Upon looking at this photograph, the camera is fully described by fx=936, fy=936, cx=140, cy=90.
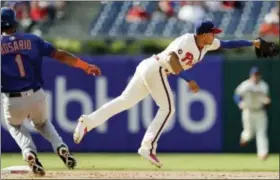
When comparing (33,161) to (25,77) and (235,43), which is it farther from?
(235,43)

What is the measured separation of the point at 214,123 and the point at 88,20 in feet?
13.5

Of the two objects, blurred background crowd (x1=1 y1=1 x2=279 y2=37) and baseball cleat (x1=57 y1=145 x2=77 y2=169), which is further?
blurred background crowd (x1=1 y1=1 x2=279 y2=37)

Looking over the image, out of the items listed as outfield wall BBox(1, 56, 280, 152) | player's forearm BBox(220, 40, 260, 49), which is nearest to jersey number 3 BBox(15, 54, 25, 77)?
player's forearm BBox(220, 40, 260, 49)

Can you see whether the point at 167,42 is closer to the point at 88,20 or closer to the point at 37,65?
the point at 88,20

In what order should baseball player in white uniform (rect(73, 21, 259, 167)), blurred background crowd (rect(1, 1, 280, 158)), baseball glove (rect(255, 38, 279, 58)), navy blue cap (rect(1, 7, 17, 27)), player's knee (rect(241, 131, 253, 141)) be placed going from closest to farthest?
1. navy blue cap (rect(1, 7, 17, 27))
2. baseball player in white uniform (rect(73, 21, 259, 167))
3. baseball glove (rect(255, 38, 279, 58))
4. player's knee (rect(241, 131, 253, 141))
5. blurred background crowd (rect(1, 1, 280, 158))

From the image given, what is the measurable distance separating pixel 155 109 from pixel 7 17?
8575 millimetres

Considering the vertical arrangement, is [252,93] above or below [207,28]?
below

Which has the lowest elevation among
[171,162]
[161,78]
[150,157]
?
[171,162]

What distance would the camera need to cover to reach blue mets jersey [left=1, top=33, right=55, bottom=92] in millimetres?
11258

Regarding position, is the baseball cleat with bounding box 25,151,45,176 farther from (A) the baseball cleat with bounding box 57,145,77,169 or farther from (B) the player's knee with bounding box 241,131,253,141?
(B) the player's knee with bounding box 241,131,253,141

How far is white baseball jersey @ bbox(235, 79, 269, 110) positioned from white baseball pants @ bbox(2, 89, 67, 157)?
22.2ft

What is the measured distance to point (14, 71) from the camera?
446 inches

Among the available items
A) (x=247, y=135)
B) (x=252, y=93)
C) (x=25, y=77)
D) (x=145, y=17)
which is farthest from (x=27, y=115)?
Answer: (x=145, y=17)

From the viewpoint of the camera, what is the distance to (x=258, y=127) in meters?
17.8
